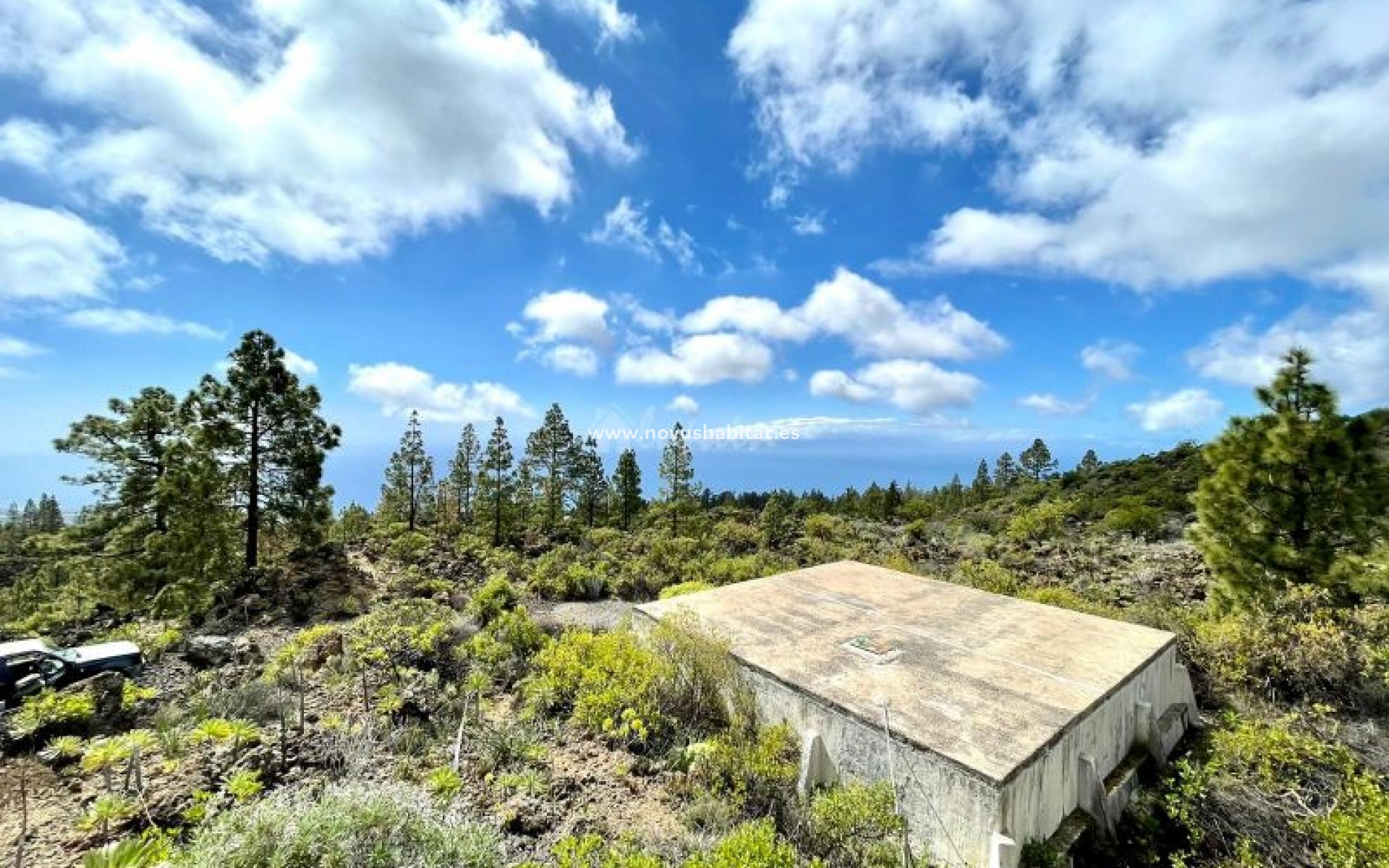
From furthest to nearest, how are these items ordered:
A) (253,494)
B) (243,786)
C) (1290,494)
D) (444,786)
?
(253,494)
(1290,494)
(444,786)
(243,786)

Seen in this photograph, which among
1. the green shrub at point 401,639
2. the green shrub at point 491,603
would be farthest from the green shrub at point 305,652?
the green shrub at point 491,603

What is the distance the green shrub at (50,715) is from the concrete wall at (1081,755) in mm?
11466

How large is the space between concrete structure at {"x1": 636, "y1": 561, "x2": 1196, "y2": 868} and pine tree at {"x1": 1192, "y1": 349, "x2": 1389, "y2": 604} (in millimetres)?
2998

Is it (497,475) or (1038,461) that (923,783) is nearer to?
(497,475)

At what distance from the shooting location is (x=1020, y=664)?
862 centimetres

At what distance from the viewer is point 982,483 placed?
184ft

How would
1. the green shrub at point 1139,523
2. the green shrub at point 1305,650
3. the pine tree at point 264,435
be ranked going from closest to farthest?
the green shrub at point 1305,650 < the pine tree at point 264,435 < the green shrub at point 1139,523

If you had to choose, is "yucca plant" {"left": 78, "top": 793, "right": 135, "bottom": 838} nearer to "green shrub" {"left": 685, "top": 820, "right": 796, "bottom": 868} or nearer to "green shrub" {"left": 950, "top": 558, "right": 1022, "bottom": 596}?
"green shrub" {"left": 685, "top": 820, "right": 796, "bottom": 868}

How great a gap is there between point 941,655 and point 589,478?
29.6m

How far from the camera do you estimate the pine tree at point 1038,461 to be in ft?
187

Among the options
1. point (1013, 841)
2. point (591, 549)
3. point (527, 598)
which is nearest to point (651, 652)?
point (1013, 841)

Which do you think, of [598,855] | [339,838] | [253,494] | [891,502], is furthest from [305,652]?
[891,502]

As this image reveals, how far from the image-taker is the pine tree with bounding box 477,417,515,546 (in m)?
31.8

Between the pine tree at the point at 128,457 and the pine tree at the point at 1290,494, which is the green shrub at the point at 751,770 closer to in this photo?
the pine tree at the point at 1290,494
